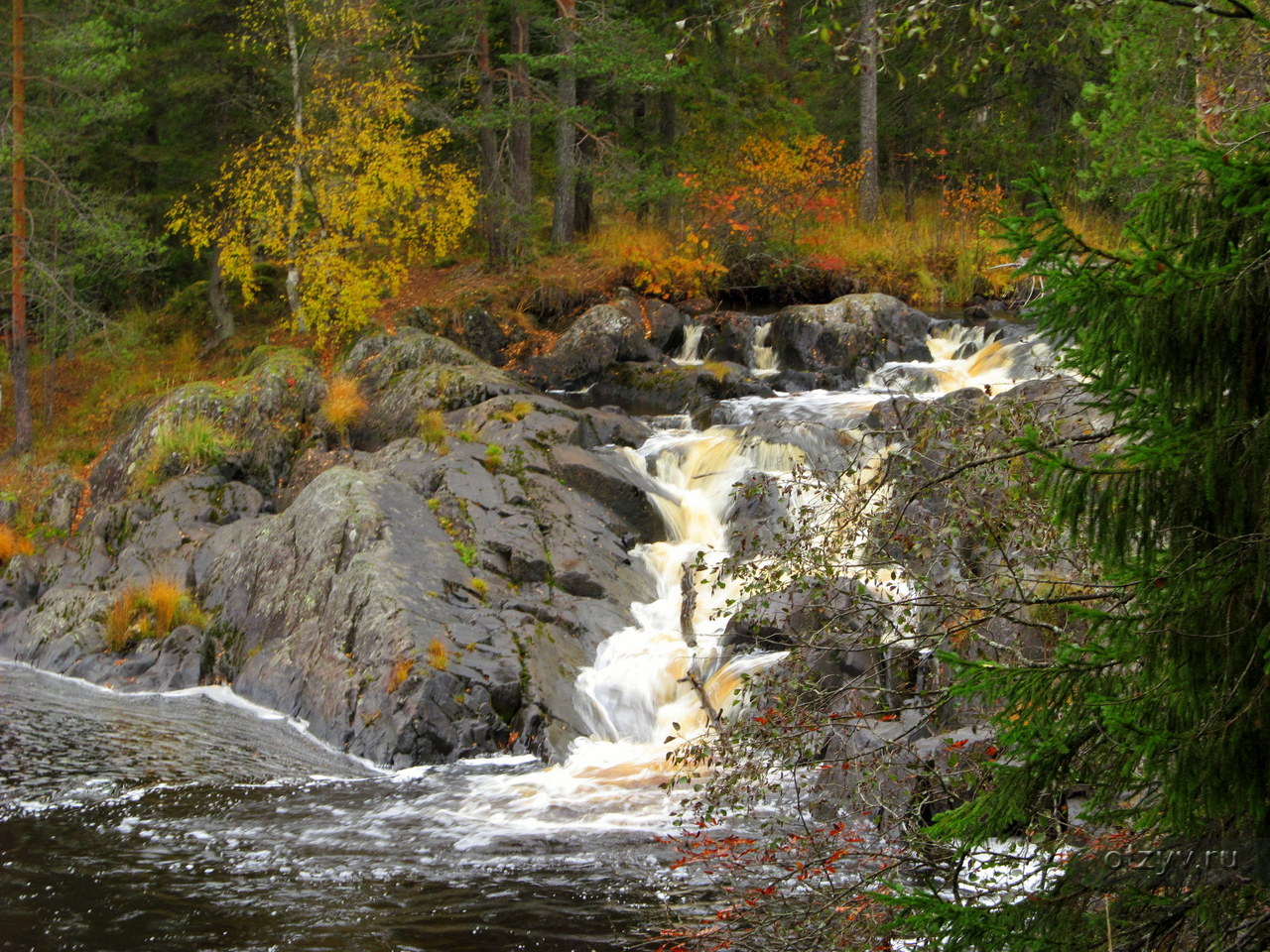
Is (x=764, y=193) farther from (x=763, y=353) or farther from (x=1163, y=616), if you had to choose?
(x=1163, y=616)

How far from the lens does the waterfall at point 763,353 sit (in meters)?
21.1

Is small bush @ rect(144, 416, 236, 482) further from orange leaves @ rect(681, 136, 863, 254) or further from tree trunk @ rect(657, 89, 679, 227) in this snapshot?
tree trunk @ rect(657, 89, 679, 227)

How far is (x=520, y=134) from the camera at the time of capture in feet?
79.6

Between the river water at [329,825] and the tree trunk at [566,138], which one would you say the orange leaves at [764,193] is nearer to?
the tree trunk at [566,138]

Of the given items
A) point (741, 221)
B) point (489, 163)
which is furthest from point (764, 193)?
point (489, 163)

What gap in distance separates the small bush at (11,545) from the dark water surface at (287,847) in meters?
4.76

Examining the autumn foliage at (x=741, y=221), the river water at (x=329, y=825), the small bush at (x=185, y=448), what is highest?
the autumn foliage at (x=741, y=221)

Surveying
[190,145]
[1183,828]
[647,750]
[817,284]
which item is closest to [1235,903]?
[1183,828]

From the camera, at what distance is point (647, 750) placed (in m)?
10.8

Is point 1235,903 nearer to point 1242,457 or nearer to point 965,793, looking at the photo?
point 1242,457

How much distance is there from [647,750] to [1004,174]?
18979 mm

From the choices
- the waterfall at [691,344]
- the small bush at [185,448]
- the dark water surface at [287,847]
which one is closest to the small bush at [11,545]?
the small bush at [185,448]

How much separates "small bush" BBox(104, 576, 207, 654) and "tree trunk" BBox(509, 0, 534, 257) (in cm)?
1205

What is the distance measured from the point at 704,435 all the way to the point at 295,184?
9771 millimetres
